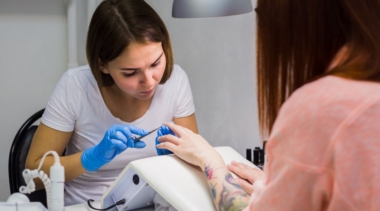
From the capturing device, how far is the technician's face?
5.17 feet

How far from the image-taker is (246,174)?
125 cm

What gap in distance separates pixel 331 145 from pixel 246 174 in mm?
620

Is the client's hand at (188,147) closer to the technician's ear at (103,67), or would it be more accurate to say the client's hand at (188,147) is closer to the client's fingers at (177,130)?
the client's fingers at (177,130)

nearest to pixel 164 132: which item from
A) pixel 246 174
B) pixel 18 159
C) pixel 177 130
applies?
pixel 177 130

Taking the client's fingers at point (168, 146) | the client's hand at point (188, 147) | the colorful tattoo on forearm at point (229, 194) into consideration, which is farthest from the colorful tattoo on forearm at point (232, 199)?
the client's fingers at point (168, 146)

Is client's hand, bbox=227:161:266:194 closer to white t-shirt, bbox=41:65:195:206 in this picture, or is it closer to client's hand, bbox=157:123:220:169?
client's hand, bbox=157:123:220:169

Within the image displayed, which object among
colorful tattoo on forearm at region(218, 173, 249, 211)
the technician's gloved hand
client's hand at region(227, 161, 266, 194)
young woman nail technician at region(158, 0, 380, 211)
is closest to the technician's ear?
the technician's gloved hand

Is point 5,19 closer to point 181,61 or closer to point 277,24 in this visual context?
point 181,61

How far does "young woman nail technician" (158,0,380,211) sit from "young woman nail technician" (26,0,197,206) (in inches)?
32.0

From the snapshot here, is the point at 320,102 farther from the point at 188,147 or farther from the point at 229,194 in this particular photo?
the point at 188,147

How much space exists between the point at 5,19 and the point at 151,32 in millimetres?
1080

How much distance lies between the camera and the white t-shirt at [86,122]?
1690 mm

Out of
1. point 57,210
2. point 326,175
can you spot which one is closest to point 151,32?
point 57,210

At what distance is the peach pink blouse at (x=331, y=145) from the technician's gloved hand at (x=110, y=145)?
848 millimetres
